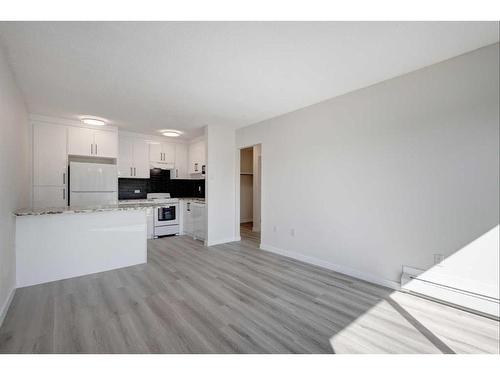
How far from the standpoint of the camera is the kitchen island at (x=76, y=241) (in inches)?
108

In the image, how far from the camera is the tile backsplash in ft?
18.2

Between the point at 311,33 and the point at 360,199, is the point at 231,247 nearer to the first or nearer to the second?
the point at 360,199

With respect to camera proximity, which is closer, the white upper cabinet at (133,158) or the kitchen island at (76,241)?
the kitchen island at (76,241)

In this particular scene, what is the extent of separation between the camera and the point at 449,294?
2273mm

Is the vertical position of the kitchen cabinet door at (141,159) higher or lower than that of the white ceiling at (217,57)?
lower

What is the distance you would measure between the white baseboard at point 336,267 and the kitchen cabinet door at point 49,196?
3.96 meters

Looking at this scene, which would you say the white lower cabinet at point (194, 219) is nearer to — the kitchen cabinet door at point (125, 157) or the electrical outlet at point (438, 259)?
the kitchen cabinet door at point (125, 157)

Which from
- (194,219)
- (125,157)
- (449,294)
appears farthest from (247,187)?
(449,294)

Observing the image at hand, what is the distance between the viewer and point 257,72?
2.53 meters

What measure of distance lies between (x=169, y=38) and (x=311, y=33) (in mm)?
1205

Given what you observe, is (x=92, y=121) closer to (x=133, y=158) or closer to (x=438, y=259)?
(x=133, y=158)

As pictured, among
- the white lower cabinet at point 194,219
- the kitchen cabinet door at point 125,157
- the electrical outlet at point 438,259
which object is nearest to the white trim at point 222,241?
the white lower cabinet at point 194,219

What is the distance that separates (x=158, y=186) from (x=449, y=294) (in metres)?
5.92

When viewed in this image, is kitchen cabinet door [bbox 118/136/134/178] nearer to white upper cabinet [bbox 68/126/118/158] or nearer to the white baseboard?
white upper cabinet [bbox 68/126/118/158]
